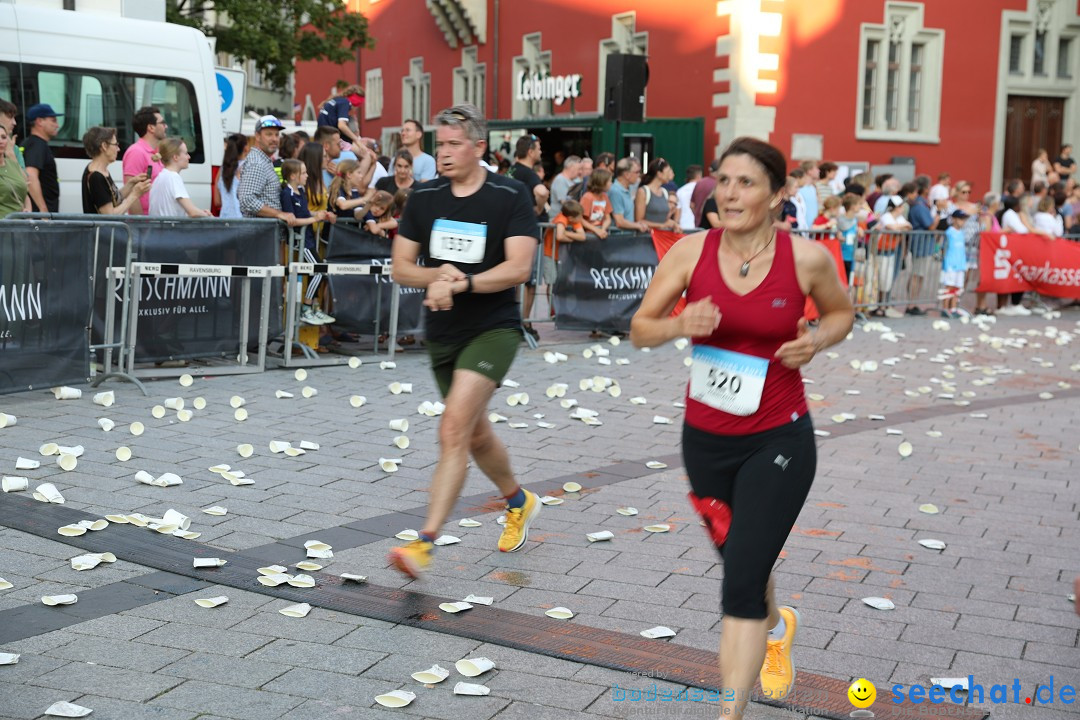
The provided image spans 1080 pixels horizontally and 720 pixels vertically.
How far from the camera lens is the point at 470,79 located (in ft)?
120

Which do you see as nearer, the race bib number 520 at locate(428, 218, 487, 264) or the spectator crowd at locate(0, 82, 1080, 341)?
the race bib number 520 at locate(428, 218, 487, 264)

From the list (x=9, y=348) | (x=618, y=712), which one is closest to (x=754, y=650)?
(x=618, y=712)

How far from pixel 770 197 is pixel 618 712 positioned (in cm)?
165

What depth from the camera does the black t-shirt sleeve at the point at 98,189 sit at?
407 inches

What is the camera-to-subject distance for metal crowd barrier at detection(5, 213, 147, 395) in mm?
9242

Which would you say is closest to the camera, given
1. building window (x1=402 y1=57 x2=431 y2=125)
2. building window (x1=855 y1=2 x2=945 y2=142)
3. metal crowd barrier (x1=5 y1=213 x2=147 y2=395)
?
metal crowd barrier (x1=5 y1=213 x2=147 y2=395)

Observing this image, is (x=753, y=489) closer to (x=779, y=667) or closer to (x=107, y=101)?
(x=779, y=667)

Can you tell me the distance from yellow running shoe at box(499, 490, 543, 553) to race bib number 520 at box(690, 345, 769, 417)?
215cm

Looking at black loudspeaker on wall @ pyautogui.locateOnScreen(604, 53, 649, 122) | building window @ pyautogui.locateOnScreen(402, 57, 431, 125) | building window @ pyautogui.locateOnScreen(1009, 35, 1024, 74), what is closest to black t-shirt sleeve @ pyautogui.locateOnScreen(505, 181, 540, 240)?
black loudspeaker on wall @ pyautogui.locateOnScreen(604, 53, 649, 122)

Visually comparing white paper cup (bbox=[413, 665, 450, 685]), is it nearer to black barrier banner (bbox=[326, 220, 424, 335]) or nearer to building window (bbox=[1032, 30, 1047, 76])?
black barrier banner (bbox=[326, 220, 424, 335])

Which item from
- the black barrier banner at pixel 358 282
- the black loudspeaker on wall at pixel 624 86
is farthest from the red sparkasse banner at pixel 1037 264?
the black barrier banner at pixel 358 282

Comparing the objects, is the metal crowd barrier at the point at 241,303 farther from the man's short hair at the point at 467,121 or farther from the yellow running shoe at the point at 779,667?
the yellow running shoe at the point at 779,667

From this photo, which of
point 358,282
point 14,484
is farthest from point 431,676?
point 358,282

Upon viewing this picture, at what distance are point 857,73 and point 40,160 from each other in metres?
18.7
